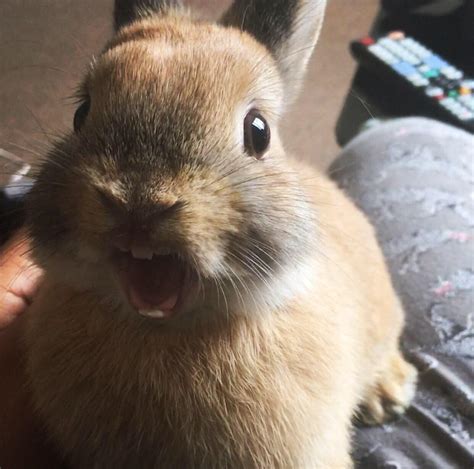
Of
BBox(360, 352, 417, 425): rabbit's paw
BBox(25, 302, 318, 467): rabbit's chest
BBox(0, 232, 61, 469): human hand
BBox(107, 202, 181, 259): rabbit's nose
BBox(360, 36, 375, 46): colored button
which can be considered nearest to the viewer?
BBox(107, 202, 181, 259): rabbit's nose

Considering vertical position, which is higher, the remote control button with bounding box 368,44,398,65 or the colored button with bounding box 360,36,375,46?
the colored button with bounding box 360,36,375,46

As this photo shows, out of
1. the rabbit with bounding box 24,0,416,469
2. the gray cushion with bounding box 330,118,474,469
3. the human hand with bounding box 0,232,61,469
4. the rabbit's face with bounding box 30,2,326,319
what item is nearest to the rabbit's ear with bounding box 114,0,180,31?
the rabbit with bounding box 24,0,416,469

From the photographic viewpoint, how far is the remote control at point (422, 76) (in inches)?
65.7

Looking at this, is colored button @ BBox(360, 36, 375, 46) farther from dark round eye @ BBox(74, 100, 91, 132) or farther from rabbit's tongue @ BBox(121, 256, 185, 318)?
rabbit's tongue @ BBox(121, 256, 185, 318)

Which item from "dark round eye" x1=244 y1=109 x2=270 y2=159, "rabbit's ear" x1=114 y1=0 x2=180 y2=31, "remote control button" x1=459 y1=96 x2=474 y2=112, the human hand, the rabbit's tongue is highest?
"remote control button" x1=459 y1=96 x2=474 y2=112

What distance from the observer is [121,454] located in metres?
0.63

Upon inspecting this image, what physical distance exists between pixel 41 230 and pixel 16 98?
53 cm

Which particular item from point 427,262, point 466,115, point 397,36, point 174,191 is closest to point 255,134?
point 174,191

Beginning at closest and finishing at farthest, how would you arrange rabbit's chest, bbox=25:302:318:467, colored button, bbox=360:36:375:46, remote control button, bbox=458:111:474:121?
1. rabbit's chest, bbox=25:302:318:467
2. remote control button, bbox=458:111:474:121
3. colored button, bbox=360:36:375:46

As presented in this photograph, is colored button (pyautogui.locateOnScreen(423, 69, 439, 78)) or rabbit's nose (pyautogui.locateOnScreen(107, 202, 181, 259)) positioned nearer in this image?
rabbit's nose (pyautogui.locateOnScreen(107, 202, 181, 259))

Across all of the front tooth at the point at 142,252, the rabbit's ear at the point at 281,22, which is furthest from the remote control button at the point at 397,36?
the front tooth at the point at 142,252

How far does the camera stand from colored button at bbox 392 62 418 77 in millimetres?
1737

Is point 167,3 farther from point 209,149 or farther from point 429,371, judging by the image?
point 429,371

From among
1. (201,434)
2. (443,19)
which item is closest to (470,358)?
(201,434)
